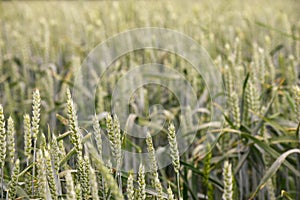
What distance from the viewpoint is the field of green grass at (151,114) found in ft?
3.32

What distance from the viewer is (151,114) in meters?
2.08

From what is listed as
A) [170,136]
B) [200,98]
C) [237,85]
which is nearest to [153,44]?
[200,98]

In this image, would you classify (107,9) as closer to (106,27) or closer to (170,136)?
(106,27)

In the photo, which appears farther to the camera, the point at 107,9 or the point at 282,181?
the point at 107,9

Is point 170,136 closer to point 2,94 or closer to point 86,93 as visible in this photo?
point 86,93

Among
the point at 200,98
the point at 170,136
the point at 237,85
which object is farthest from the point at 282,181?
the point at 170,136

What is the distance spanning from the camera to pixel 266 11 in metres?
3.49

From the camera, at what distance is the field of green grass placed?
3.32 ft

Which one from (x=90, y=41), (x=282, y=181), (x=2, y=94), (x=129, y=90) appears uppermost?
(x=90, y=41)

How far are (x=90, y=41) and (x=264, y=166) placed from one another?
57.4 inches

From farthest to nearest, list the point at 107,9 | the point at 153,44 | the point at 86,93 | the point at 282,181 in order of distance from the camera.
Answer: the point at 107,9 → the point at 153,44 → the point at 86,93 → the point at 282,181

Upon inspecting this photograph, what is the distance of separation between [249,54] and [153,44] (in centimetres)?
63

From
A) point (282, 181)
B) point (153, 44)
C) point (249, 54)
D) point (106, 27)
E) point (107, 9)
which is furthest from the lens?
point (107, 9)

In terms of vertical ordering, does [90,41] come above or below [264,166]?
above
